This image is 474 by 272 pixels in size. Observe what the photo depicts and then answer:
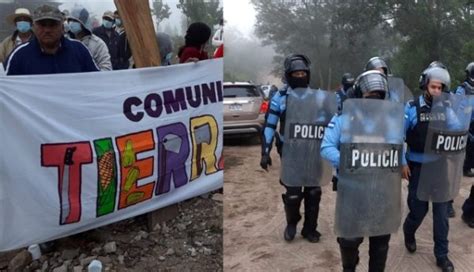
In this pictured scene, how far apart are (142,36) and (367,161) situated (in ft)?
7.81

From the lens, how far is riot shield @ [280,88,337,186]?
447 centimetres

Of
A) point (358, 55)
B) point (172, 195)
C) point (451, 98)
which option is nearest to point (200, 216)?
point (172, 195)

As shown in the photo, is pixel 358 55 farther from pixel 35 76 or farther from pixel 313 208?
pixel 35 76

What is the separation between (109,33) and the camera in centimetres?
659

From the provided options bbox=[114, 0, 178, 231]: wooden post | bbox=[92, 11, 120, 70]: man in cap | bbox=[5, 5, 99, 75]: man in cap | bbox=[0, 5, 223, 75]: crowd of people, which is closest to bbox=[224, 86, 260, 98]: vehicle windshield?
bbox=[0, 5, 223, 75]: crowd of people

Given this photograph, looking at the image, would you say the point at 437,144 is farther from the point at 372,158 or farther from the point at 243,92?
the point at 243,92

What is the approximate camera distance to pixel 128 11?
4.38 meters

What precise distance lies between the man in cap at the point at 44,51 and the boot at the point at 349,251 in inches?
100

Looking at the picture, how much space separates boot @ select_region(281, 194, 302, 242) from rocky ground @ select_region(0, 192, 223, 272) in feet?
2.15

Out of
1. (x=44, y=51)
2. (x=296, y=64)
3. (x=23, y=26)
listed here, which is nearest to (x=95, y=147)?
(x=44, y=51)

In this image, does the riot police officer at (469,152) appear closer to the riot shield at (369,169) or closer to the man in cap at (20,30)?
the riot shield at (369,169)

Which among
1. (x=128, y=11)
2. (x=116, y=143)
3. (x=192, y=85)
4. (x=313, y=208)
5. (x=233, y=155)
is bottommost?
(x=233, y=155)

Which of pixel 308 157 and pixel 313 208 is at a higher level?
pixel 308 157

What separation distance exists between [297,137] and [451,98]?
1295 mm
